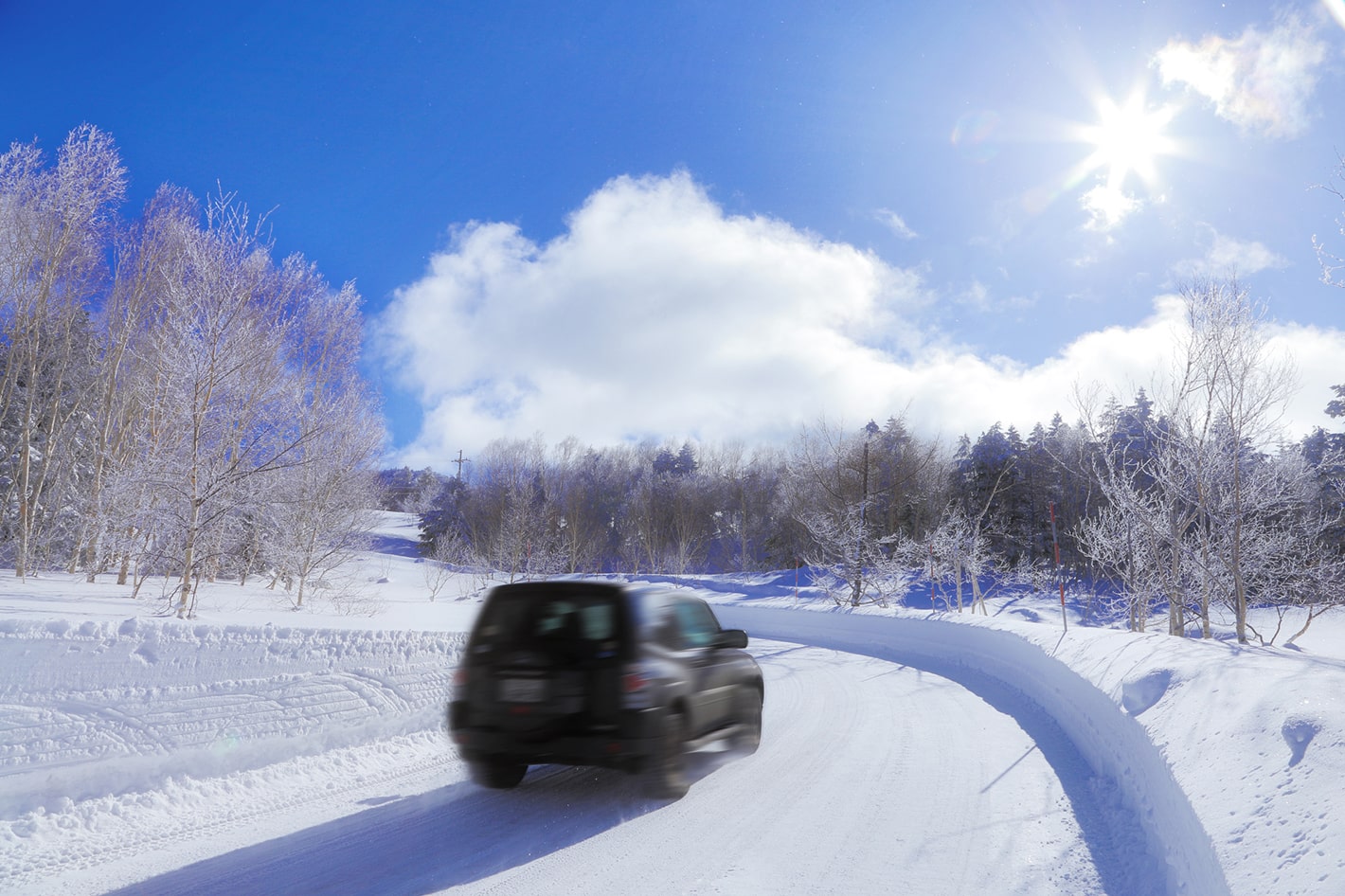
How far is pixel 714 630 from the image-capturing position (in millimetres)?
6363

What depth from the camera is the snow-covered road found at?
12.4ft

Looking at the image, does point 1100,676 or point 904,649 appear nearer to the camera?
point 1100,676

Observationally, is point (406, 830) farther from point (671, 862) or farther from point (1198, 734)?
point (1198, 734)

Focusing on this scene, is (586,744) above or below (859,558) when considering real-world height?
below

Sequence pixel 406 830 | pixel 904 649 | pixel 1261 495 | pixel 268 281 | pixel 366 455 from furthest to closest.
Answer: pixel 366 455, pixel 268 281, pixel 904 649, pixel 1261 495, pixel 406 830

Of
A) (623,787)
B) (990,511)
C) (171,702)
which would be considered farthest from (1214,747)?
(990,511)

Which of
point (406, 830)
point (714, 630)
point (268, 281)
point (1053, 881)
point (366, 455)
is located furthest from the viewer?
point (366, 455)

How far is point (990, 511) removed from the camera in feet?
157

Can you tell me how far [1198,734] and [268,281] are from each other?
861 inches

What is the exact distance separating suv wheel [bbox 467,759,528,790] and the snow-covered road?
9cm

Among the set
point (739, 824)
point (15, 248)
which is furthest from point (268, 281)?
point (739, 824)

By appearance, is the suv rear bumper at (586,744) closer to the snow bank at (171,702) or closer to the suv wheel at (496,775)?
the suv wheel at (496,775)

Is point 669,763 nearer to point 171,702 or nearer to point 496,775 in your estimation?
point 496,775

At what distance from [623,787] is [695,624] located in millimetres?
1390
